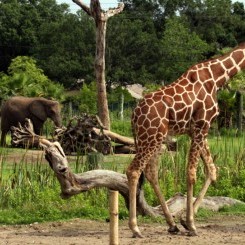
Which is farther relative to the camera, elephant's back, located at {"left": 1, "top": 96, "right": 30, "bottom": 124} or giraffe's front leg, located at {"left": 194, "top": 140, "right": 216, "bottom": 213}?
elephant's back, located at {"left": 1, "top": 96, "right": 30, "bottom": 124}

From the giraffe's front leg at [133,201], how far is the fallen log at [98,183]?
27.8 inches

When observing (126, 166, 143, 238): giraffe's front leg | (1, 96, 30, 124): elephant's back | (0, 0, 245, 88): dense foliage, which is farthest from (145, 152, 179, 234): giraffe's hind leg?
(0, 0, 245, 88): dense foliage

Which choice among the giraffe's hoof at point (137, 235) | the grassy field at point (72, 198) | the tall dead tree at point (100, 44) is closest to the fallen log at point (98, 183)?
the grassy field at point (72, 198)

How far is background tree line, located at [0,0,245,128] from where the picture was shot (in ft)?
158

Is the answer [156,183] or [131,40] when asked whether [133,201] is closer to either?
[156,183]

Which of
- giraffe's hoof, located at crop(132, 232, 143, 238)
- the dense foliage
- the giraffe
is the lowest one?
giraffe's hoof, located at crop(132, 232, 143, 238)

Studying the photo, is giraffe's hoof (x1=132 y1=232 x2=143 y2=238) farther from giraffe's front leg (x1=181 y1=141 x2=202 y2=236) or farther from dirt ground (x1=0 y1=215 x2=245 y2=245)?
giraffe's front leg (x1=181 y1=141 x2=202 y2=236)

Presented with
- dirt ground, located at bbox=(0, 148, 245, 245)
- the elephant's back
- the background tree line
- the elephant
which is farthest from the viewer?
the background tree line

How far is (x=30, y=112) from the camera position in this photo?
922 inches

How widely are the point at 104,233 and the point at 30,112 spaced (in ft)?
47.5

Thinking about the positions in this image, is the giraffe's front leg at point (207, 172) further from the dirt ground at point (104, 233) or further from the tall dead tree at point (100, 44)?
the tall dead tree at point (100, 44)

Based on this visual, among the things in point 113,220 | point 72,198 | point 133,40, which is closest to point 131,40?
point 133,40

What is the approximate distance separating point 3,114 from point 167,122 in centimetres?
1541

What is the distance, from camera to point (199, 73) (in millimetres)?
9352
